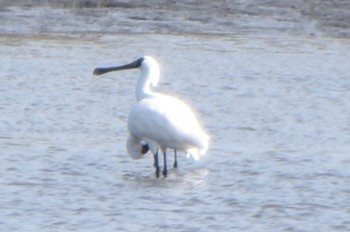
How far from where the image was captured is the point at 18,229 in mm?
8852

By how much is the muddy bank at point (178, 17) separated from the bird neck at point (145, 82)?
900 centimetres

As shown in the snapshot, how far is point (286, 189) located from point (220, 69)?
6.98 meters

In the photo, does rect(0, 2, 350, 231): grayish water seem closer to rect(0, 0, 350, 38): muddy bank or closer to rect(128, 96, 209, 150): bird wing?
rect(128, 96, 209, 150): bird wing

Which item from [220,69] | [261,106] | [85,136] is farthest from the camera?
[220,69]

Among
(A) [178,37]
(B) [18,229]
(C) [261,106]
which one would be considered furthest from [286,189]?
(A) [178,37]

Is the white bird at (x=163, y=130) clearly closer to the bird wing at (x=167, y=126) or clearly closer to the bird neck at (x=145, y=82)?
the bird wing at (x=167, y=126)

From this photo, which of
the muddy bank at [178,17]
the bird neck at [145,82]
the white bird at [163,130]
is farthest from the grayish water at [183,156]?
the muddy bank at [178,17]

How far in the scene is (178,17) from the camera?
76.4ft

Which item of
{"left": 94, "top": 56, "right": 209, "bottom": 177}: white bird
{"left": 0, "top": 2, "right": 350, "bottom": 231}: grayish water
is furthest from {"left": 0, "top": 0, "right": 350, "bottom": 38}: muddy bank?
{"left": 94, "top": 56, "right": 209, "bottom": 177}: white bird

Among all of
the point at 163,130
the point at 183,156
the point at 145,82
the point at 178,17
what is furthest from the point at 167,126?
the point at 178,17

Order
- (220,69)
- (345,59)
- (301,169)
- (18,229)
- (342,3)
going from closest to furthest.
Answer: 1. (18,229)
2. (301,169)
3. (220,69)
4. (345,59)
5. (342,3)

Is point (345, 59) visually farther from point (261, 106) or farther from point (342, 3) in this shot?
point (342, 3)

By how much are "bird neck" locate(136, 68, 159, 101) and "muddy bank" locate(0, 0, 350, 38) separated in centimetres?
900

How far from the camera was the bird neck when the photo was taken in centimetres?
1204
